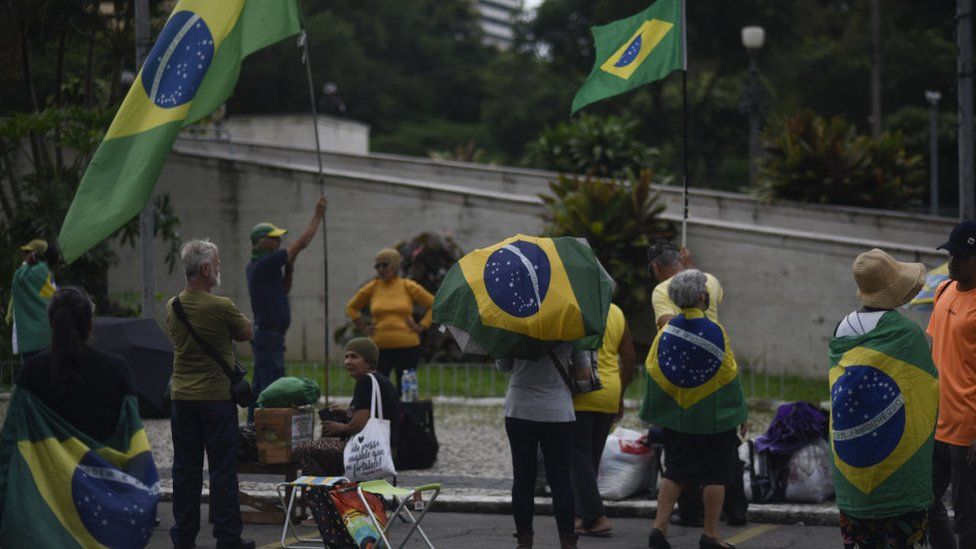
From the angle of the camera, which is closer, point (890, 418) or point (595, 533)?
point (890, 418)

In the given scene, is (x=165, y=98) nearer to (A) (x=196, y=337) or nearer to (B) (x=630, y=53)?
(A) (x=196, y=337)

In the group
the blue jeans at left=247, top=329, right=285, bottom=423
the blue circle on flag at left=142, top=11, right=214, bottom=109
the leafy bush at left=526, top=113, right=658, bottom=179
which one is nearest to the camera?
the blue circle on flag at left=142, top=11, right=214, bottom=109

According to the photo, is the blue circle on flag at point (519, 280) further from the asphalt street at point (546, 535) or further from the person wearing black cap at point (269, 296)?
the person wearing black cap at point (269, 296)

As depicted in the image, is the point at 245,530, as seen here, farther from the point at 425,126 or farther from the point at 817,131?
the point at 425,126

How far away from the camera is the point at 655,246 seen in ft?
32.1

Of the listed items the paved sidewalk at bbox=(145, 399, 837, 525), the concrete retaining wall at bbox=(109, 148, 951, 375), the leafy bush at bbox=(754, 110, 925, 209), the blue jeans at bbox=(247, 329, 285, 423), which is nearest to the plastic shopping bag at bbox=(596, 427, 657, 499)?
the paved sidewalk at bbox=(145, 399, 837, 525)

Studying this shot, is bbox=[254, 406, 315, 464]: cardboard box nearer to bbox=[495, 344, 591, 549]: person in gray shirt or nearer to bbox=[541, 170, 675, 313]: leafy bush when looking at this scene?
bbox=[495, 344, 591, 549]: person in gray shirt

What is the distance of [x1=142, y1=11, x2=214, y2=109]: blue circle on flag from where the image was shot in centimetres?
868

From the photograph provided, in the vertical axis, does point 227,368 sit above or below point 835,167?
below

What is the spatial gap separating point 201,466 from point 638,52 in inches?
199

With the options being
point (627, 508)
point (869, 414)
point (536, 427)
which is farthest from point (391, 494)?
point (627, 508)

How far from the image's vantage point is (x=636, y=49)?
37.0 feet

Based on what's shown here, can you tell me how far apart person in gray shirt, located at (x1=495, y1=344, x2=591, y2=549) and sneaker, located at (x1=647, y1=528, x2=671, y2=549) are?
0.77 metres

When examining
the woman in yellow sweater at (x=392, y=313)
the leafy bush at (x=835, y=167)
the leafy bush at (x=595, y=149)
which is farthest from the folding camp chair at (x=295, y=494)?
the leafy bush at (x=595, y=149)
